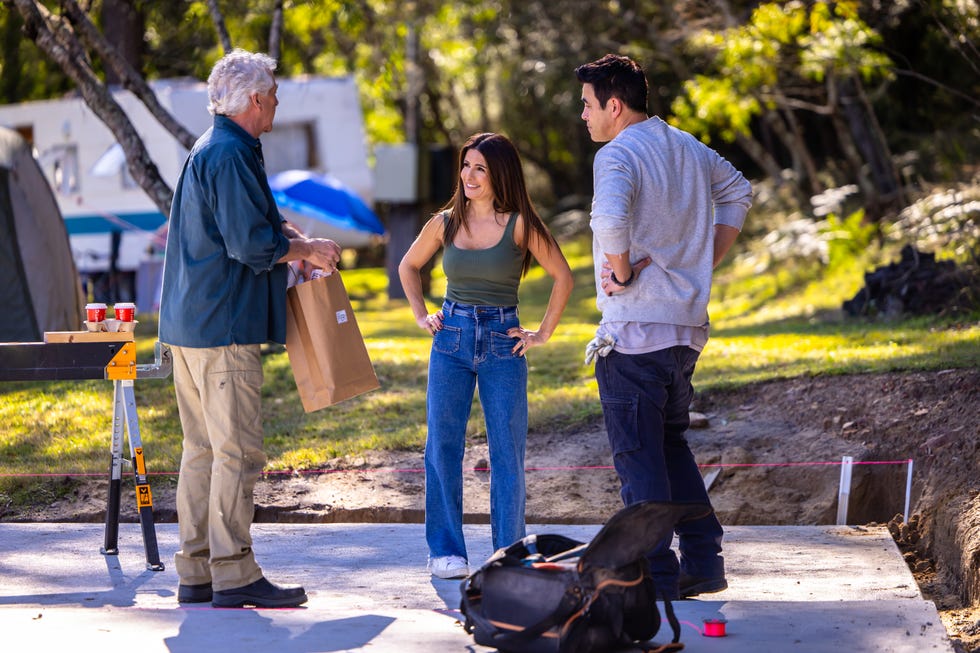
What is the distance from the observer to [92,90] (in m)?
11.6

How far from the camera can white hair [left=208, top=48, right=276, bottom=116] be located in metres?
5.02

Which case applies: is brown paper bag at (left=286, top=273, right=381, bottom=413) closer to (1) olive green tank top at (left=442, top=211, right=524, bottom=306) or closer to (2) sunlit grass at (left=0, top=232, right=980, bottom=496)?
(1) olive green tank top at (left=442, top=211, right=524, bottom=306)

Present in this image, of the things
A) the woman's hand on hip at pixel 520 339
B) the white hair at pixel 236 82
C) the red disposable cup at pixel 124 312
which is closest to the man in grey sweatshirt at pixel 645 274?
the woman's hand on hip at pixel 520 339

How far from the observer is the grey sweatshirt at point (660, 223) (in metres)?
5.03

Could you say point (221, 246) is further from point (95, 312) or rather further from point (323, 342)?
point (95, 312)

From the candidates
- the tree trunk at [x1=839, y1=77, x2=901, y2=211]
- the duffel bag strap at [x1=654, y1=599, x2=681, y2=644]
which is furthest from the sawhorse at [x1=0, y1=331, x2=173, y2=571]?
the tree trunk at [x1=839, y1=77, x2=901, y2=211]

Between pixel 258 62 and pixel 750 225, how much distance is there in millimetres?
18191

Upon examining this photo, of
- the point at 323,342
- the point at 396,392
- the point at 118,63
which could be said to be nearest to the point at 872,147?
the point at 396,392

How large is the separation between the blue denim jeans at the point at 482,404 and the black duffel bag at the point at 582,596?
1005mm

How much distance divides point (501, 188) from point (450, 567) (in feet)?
5.52

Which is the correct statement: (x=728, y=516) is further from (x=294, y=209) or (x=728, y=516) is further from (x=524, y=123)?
(x=524, y=123)

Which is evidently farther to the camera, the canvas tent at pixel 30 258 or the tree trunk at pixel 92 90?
the canvas tent at pixel 30 258

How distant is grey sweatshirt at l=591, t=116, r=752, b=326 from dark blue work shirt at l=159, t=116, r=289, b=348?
1310mm

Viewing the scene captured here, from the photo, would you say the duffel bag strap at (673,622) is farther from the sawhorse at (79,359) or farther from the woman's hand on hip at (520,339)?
the sawhorse at (79,359)
